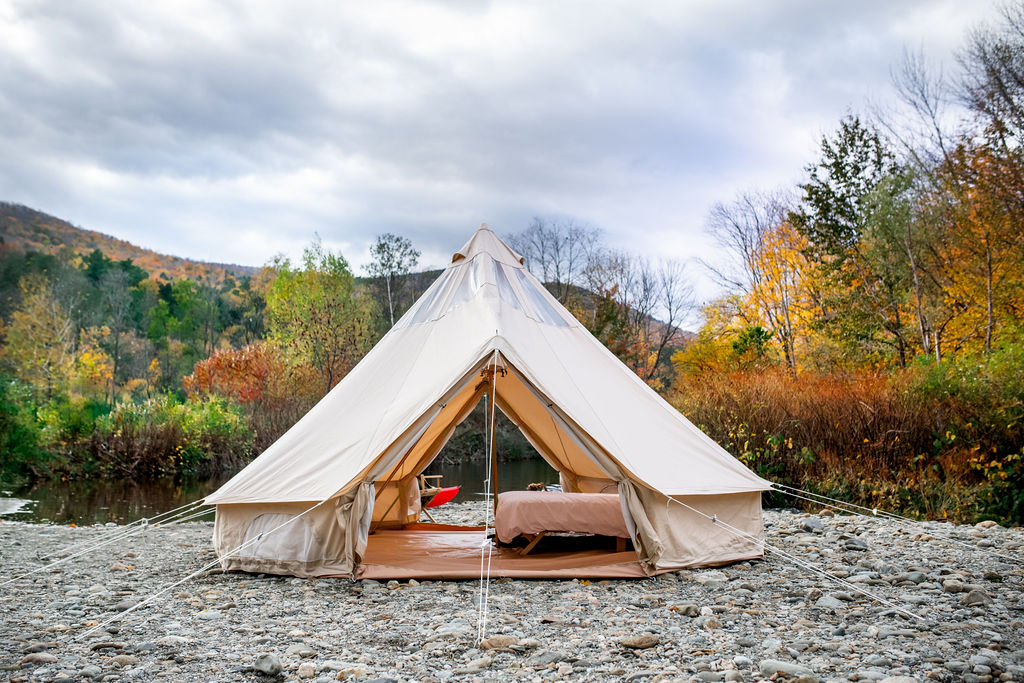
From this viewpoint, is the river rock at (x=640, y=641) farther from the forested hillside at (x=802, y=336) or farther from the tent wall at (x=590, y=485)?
the forested hillside at (x=802, y=336)

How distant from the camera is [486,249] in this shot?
6320 millimetres

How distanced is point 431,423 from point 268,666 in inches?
99.1

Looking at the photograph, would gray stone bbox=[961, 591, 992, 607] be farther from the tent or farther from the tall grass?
the tall grass

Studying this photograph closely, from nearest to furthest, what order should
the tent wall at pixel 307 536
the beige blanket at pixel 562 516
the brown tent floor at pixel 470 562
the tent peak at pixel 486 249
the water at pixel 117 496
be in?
the tent wall at pixel 307 536, the brown tent floor at pixel 470 562, the beige blanket at pixel 562 516, the tent peak at pixel 486 249, the water at pixel 117 496

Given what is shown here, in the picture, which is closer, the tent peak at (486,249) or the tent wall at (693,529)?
the tent wall at (693,529)

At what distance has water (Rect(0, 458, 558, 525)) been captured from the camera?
949cm

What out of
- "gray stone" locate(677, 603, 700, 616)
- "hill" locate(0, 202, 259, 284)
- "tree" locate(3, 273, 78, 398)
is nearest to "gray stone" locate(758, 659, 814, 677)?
"gray stone" locate(677, 603, 700, 616)

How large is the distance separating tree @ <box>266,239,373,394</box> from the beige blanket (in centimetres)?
1449

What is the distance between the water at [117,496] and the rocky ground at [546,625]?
452 cm

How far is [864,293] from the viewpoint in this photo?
15766 mm

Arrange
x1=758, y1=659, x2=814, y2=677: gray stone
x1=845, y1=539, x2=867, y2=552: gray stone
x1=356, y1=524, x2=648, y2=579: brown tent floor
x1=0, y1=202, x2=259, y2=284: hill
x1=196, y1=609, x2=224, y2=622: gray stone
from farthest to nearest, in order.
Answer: x1=0, y1=202, x2=259, y2=284: hill
x1=845, y1=539, x2=867, y2=552: gray stone
x1=356, y1=524, x2=648, y2=579: brown tent floor
x1=196, y1=609, x2=224, y2=622: gray stone
x1=758, y1=659, x2=814, y2=677: gray stone

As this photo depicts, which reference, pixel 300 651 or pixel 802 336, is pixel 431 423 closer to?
pixel 300 651

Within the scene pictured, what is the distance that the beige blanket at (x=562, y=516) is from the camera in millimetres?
5324

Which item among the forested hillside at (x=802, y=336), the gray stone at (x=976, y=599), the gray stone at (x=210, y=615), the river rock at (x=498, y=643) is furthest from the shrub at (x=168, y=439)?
the gray stone at (x=976, y=599)
